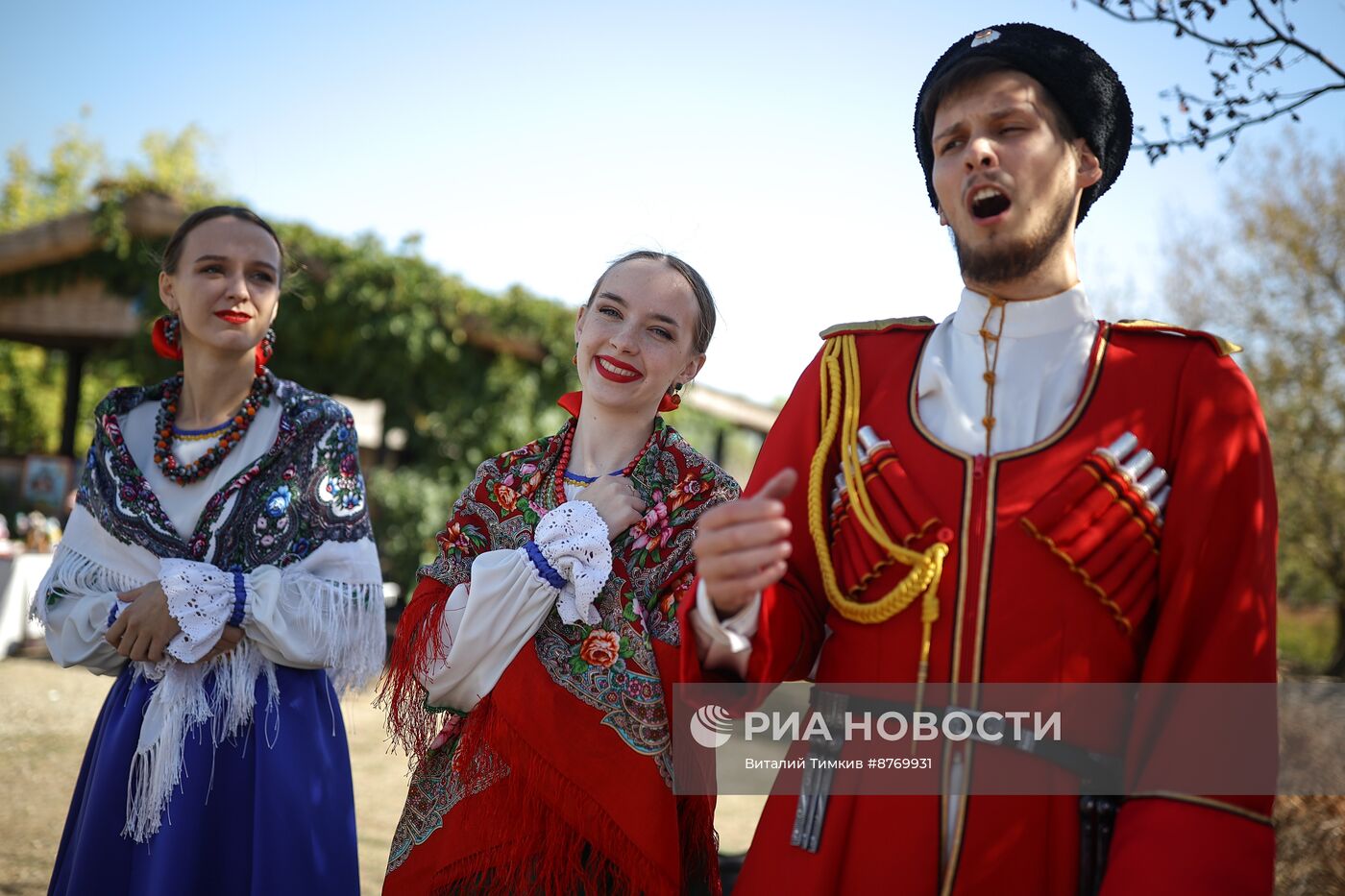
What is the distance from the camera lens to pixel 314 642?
2609 mm

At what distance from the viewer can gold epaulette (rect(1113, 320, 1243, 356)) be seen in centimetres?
163

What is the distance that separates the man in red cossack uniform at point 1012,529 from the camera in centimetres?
146

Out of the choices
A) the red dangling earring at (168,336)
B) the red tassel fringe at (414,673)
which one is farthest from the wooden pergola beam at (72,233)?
the red tassel fringe at (414,673)

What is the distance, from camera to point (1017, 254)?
1.67m

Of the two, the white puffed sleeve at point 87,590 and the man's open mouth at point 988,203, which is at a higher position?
the man's open mouth at point 988,203

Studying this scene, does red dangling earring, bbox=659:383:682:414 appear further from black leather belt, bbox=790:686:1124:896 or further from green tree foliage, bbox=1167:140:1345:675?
green tree foliage, bbox=1167:140:1345:675

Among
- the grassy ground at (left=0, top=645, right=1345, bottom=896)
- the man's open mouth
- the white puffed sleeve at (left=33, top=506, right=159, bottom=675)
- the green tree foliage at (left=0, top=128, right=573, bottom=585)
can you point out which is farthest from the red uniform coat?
the green tree foliage at (left=0, top=128, right=573, bottom=585)

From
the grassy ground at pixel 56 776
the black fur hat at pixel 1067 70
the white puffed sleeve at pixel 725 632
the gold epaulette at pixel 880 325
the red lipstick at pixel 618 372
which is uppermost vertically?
the black fur hat at pixel 1067 70

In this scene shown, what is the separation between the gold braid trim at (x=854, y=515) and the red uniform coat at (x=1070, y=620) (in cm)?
2

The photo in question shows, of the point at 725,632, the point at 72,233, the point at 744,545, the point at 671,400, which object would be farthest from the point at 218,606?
the point at 72,233

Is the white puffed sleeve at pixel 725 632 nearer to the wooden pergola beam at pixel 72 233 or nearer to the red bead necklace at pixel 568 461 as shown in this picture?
the red bead necklace at pixel 568 461

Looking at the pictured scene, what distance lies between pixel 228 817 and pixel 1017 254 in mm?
2241

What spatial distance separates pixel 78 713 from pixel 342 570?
17.8 ft

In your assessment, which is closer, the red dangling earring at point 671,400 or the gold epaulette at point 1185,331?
the gold epaulette at point 1185,331
